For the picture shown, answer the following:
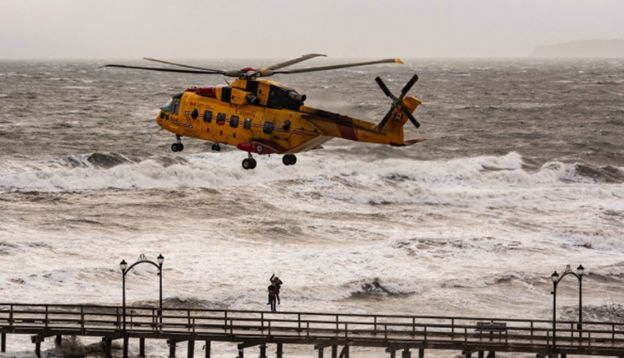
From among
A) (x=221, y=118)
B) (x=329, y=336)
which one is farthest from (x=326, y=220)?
(x=329, y=336)

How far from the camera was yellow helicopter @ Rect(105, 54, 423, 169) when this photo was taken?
1293 inches

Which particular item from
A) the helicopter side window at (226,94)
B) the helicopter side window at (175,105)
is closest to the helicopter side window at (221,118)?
the helicopter side window at (226,94)

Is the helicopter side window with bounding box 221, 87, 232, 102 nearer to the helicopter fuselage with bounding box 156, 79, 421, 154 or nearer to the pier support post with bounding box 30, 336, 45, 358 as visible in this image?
the helicopter fuselage with bounding box 156, 79, 421, 154

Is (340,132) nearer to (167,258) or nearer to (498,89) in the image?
(167,258)

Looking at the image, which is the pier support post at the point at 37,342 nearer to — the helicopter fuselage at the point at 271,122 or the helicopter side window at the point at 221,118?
the helicopter fuselage at the point at 271,122

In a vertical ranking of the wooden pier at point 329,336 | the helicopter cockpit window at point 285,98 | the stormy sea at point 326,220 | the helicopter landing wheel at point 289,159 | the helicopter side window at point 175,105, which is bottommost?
the stormy sea at point 326,220

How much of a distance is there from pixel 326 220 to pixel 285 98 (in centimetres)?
3107

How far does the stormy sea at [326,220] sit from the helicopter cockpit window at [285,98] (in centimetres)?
53

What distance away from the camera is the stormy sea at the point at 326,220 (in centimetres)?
4619

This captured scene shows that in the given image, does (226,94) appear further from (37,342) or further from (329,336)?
(37,342)

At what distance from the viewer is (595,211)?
6700cm

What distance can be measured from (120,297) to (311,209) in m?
24.5

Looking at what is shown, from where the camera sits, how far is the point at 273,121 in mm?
33250

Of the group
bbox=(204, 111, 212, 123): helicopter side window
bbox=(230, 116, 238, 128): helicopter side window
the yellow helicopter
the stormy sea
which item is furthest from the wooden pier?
bbox=(204, 111, 212, 123): helicopter side window
